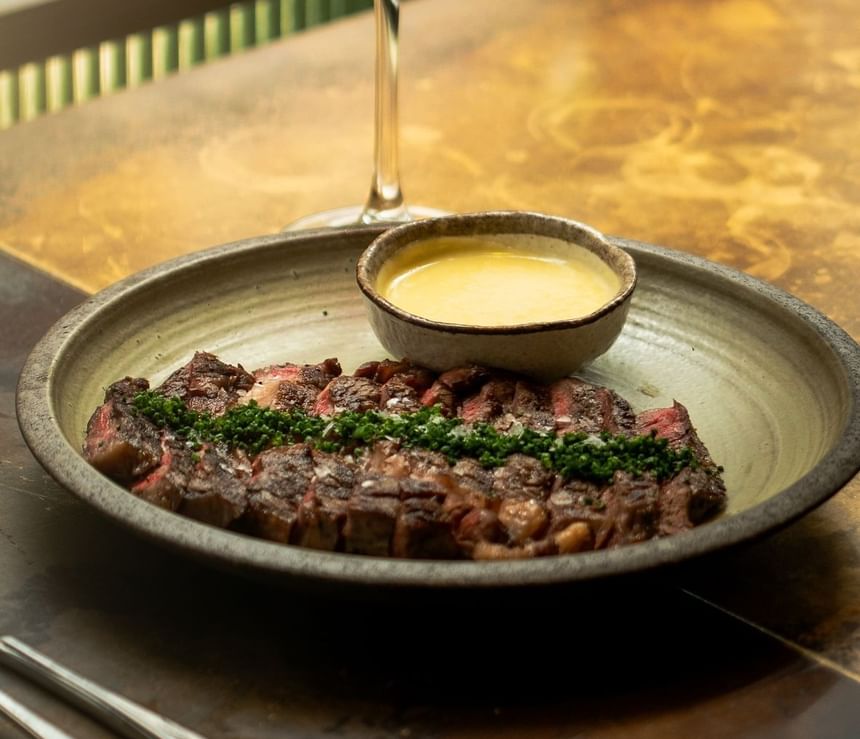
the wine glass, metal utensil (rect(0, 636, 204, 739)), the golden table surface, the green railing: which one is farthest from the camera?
the green railing

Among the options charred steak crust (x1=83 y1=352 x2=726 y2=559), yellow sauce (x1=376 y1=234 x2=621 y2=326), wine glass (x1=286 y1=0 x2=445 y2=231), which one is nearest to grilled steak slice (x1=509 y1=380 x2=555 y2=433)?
charred steak crust (x1=83 y1=352 x2=726 y2=559)

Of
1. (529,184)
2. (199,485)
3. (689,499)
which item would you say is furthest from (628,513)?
(529,184)

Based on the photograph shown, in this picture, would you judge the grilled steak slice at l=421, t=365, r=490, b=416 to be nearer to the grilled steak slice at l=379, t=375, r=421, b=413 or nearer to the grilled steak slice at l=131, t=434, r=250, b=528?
the grilled steak slice at l=379, t=375, r=421, b=413

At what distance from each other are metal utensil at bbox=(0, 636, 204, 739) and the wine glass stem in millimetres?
1738

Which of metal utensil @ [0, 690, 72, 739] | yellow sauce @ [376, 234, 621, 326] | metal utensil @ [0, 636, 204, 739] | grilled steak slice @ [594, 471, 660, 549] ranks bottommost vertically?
metal utensil @ [0, 690, 72, 739]

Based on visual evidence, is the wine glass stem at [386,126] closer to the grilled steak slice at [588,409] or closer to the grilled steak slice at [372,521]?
the grilled steak slice at [588,409]

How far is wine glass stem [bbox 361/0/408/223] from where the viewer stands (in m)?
3.20

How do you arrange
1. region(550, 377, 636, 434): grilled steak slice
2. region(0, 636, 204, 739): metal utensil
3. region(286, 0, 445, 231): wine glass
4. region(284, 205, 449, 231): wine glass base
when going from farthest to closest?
region(284, 205, 449, 231): wine glass base → region(286, 0, 445, 231): wine glass → region(550, 377, 636, 434): grilled steak slice → region(0, 636, 204, 739): metal utensil

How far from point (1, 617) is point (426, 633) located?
61 cm

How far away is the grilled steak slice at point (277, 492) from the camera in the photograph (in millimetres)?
1905

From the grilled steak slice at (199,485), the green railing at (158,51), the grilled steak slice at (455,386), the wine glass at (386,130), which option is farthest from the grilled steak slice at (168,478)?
the green railing at (158,51)

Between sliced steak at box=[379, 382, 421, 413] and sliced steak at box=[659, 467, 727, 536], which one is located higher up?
sliced steak at box=[659, 467, 727, 536]

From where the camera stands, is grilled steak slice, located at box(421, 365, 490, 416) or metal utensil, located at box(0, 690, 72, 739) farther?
grilled steak slice, located at box(421, 365, 490, 416)

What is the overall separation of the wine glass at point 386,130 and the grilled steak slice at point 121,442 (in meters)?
1.21
